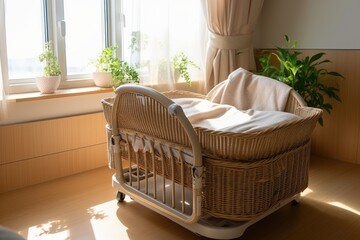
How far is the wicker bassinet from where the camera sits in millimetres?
1516

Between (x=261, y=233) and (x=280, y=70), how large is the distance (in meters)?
1.37

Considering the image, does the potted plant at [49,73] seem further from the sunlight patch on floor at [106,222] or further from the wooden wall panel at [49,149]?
the sunlight patch on floor at [106,222]

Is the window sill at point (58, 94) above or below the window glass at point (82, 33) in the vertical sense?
below

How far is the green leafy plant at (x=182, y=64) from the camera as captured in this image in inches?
111

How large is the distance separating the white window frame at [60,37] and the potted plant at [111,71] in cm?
12

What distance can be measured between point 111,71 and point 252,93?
3.23 ft

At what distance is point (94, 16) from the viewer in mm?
2678

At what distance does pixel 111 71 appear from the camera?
8.45ft

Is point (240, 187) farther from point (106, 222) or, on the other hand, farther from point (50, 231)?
point (50, 231)

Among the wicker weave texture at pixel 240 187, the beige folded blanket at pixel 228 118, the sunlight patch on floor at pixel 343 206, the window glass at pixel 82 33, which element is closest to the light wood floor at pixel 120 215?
the sunlight patch on floor at pixel 343 206

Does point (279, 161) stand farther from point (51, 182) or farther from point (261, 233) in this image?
point (51, 182)

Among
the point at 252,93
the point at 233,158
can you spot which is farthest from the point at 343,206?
the point at 233,158

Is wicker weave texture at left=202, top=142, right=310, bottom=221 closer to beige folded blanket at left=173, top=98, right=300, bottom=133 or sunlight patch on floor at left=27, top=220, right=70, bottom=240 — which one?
beige folded blanket at left=173, top=98, right=300, bottom=133

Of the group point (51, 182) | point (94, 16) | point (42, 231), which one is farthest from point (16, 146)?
point (94, 16)
